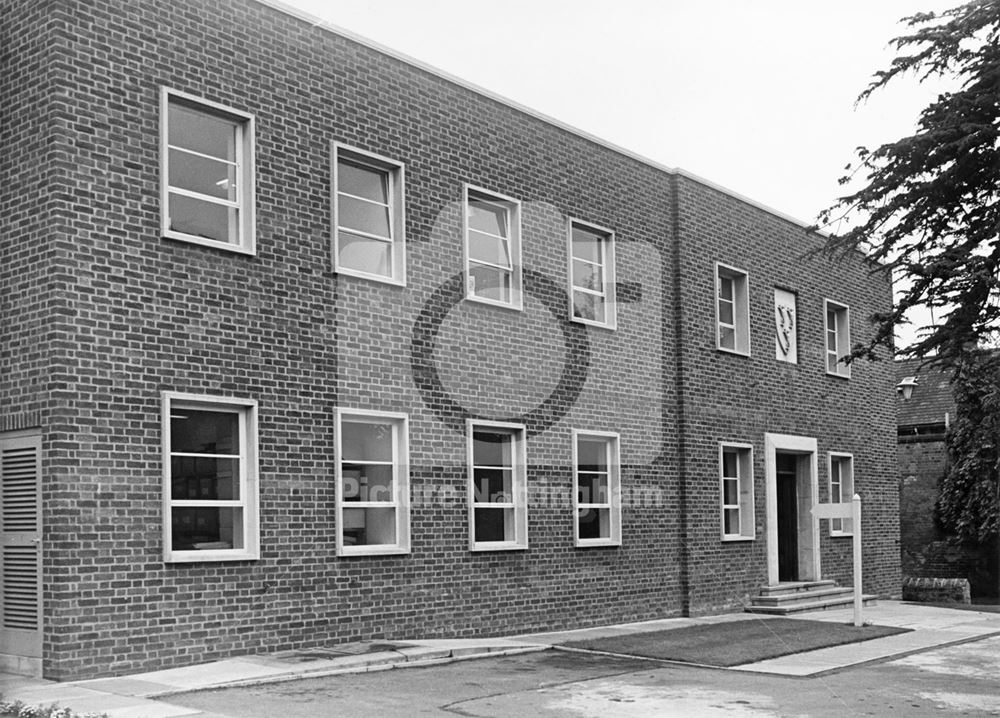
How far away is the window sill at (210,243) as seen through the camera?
1250 cm

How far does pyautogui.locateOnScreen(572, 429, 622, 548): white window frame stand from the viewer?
17.7 m

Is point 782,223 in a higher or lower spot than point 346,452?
higher

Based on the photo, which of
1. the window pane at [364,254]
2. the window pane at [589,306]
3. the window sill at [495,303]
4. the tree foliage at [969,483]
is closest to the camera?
the window pane at [364,254]

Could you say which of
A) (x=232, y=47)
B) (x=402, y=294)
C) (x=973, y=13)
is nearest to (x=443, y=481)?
(x=402, y=294)

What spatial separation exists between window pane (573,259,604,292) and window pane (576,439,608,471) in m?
2.32

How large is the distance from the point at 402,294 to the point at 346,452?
210cm

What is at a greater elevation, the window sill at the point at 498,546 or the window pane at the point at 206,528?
the window pane at the point at 206,528

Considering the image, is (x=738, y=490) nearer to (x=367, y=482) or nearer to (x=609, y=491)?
(x=609, y=491)

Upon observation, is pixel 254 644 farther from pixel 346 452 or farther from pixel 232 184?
pixel 232 184

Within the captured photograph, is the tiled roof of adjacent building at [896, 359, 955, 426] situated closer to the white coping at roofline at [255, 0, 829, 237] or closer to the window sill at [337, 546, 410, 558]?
the white coping at roofline at [255, 0, 829, 237]

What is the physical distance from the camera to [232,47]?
43.6 feet

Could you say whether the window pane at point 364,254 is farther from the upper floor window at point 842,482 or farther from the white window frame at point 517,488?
the upper floor window at point 842,482

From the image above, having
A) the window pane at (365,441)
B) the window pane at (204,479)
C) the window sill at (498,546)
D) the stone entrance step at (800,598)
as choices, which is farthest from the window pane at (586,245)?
the window pane at (204,479)

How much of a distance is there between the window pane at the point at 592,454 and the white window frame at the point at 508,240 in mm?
2502
